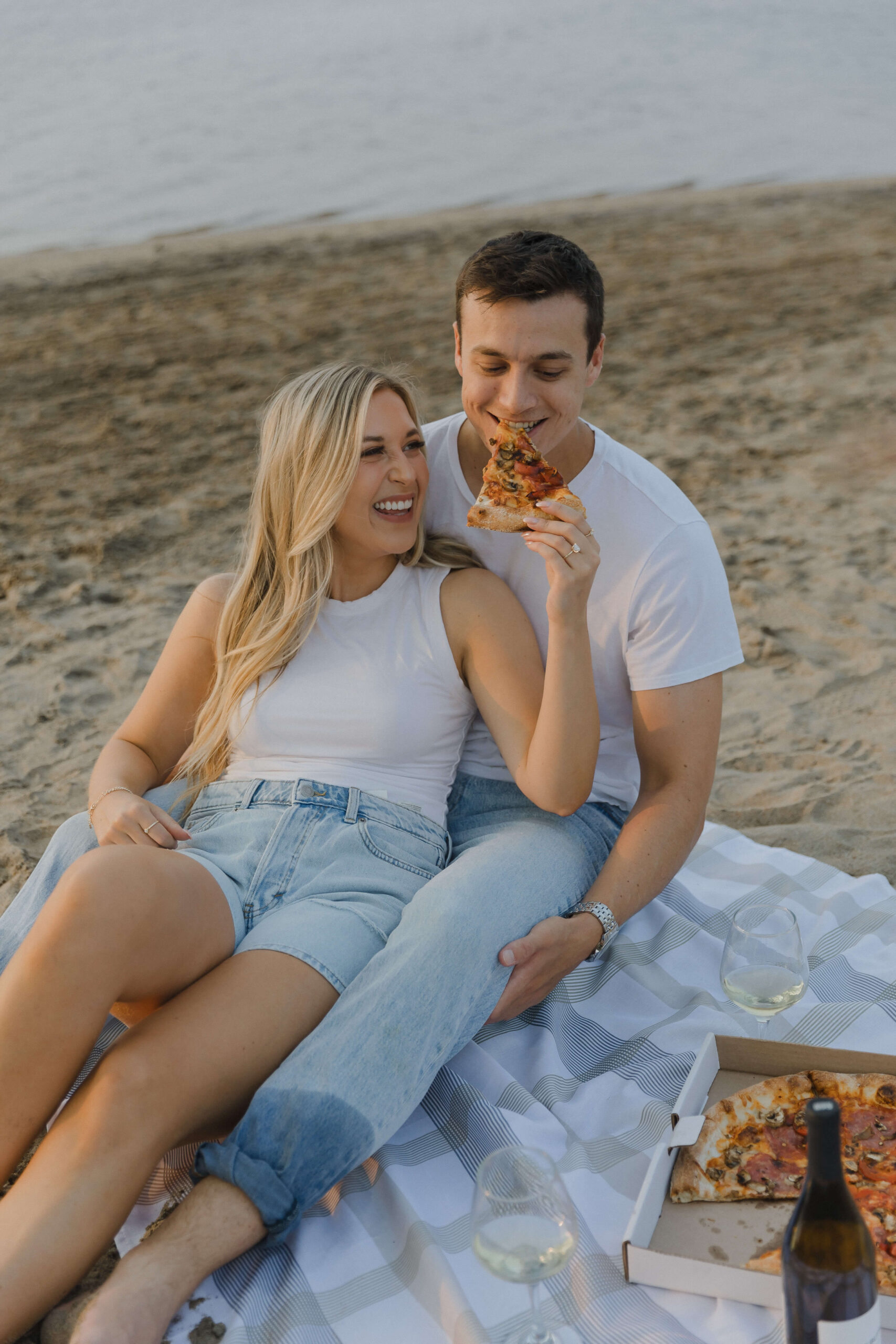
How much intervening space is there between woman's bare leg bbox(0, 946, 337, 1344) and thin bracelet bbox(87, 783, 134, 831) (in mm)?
822

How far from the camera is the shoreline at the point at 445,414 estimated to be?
566 centimetres

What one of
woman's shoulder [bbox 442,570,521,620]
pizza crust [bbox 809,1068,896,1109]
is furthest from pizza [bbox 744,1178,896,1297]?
woman's shoulder [bbox 442,570,521,620]

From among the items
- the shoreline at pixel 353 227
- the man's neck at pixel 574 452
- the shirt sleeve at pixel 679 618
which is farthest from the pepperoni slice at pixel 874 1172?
the shoreline at pixel 353 227

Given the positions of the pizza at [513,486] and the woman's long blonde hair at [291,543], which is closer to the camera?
the pizza at [513,486]

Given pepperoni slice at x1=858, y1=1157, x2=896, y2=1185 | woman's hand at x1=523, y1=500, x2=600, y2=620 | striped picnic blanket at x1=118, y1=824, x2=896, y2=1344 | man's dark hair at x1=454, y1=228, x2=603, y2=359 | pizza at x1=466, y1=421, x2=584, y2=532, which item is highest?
man's dark hair at x1=454, y1=228, x2=603, y2=359

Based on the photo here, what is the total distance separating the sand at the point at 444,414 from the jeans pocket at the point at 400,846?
4.87 feet

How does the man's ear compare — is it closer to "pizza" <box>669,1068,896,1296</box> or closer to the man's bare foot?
"pizza" <box>669,1068,896,1296</box>

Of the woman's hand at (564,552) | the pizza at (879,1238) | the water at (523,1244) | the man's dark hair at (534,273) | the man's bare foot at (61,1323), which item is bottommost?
the man's bare foot at (61,1323)

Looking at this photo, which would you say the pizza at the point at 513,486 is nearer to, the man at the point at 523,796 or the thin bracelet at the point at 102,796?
the man at the point at 523,796

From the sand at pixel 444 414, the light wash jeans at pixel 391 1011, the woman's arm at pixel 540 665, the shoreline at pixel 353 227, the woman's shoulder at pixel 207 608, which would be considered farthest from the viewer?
the shoreline at pixel 353 227

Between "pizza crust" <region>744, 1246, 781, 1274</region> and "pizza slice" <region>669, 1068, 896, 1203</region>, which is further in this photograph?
"pizza slice" <region>669, 1068, 896, 1203</region>

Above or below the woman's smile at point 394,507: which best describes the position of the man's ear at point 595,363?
above

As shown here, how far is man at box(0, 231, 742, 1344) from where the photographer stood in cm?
282

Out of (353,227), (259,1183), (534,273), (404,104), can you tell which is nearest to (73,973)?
(259,1183)
